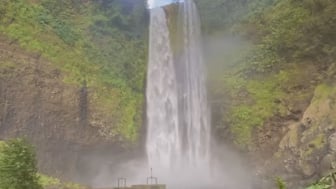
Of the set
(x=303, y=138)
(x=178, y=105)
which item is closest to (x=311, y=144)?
(x=303, y=138)

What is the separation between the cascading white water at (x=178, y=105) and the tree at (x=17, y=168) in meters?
12.3

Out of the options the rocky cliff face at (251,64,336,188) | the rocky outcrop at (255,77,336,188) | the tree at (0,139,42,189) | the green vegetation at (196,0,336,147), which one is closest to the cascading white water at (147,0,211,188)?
the green vegetation at (196,0,336,147)

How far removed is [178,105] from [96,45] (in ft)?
19.0

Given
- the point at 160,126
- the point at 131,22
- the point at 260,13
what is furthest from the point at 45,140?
the point at 260,13

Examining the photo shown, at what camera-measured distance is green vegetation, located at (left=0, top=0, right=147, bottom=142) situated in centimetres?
2120

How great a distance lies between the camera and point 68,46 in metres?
22.5

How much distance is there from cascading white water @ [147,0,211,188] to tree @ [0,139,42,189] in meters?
12.3

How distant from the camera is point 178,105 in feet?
82.0

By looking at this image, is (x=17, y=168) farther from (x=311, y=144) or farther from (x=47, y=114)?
(x=311, y=144)

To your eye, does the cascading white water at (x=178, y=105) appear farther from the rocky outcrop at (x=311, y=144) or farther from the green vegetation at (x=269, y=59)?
the rocky outcrop at (x=311, y=144)

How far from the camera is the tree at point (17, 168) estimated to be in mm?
9008

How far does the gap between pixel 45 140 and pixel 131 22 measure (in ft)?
33.5

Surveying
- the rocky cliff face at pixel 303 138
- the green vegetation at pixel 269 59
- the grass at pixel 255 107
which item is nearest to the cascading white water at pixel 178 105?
the green vegetation at pixel 269 59

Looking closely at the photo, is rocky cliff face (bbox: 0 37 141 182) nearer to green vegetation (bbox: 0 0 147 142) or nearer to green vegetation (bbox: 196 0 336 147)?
green vegetation (bbox: 0 0 147 142)
